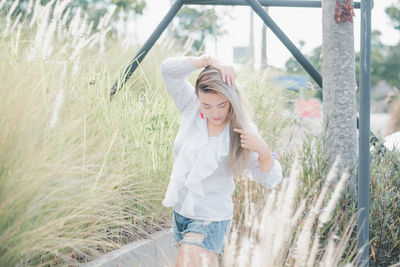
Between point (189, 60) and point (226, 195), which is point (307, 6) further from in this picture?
point (226, 195)

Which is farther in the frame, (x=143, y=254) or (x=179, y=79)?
(x=143, y=254)

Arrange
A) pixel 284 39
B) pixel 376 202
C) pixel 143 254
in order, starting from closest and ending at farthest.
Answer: pixel 143 254, pixel 376 202, pixel 284 39

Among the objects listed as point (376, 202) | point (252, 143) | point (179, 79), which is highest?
point (179, 79)

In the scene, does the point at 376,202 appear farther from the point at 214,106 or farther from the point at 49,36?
the point at 49,36

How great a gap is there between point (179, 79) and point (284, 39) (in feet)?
5.13

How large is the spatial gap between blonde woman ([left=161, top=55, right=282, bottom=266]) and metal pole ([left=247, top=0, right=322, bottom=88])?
1.49 metres

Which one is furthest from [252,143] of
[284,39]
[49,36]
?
[284,39]

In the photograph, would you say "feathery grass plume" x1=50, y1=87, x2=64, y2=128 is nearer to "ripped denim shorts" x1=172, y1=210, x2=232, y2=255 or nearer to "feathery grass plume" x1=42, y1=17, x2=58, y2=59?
"feathery grass plume" x1=42, y1=17, x2=58, y2=59

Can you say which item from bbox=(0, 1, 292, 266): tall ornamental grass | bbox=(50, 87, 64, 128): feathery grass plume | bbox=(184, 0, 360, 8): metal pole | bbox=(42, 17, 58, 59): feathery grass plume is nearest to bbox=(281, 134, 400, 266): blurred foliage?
bbox=(0, 1, 292, 266): tall ornamental grass

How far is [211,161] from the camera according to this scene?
2.40 metres

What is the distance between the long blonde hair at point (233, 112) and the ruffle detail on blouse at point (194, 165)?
0.06 metres

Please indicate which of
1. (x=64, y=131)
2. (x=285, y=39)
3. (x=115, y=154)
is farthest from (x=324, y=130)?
(x=64, y=131)

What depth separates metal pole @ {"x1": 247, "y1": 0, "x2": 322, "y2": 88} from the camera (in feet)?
12.5

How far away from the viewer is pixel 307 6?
4094 mm
